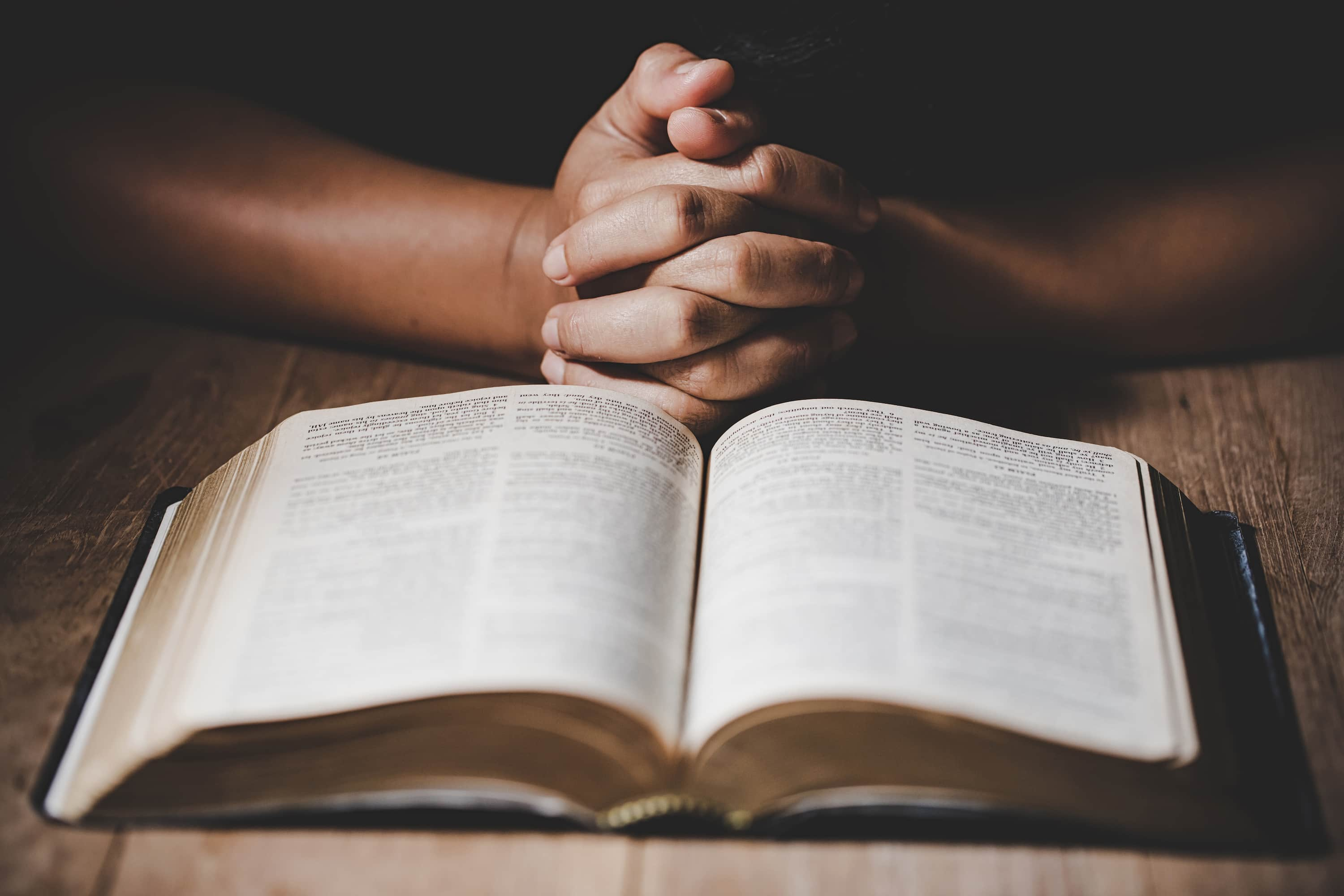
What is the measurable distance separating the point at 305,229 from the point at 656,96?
343 millimetres

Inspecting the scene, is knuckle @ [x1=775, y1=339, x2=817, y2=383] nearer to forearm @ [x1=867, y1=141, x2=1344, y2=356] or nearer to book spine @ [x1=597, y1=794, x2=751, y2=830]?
forearm @ [x1=867, y1=141, x2=1344, y2=356]

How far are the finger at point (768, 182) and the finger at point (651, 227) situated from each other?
15 mm

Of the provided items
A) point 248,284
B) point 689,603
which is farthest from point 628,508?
point 248,284

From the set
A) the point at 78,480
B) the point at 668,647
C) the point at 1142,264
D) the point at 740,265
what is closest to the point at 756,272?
the point at 740,265

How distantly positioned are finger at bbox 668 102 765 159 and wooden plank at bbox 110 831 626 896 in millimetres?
450

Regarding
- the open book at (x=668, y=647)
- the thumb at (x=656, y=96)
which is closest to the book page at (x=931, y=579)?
the open book at (x=668, y=647)

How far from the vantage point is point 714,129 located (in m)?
0.58

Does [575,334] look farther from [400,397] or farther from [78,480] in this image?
[78,480]

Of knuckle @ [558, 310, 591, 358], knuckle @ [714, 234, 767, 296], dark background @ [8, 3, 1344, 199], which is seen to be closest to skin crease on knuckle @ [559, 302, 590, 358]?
knuckle @ [558, 310, 591, 358]

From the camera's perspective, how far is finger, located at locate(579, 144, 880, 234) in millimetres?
596

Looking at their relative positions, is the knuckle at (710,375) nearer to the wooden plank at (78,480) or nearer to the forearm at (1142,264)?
the forearm at (1142,264)

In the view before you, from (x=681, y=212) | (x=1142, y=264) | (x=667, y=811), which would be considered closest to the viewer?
(x=667, y=811)

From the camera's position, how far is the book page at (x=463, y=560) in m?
0.43

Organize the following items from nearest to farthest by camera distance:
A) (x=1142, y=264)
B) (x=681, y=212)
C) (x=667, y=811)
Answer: (x=667, y=811), (x=681, y=212), (x=1142, y=264)
